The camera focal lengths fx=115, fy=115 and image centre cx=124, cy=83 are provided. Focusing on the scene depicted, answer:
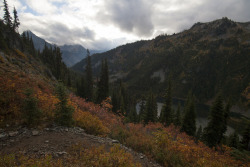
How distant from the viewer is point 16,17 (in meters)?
42.8

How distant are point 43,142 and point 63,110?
199 centimetres

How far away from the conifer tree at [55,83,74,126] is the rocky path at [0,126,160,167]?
0.48 m

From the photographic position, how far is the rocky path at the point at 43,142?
4.66 metres

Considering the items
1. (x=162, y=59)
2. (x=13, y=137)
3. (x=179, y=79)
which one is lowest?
(x=13, y=137)

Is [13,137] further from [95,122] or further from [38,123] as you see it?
[95,122]

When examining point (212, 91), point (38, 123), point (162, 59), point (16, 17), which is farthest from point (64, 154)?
point (162, 59)

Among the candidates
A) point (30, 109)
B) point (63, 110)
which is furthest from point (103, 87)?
point (30, 109)

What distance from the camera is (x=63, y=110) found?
276 inches

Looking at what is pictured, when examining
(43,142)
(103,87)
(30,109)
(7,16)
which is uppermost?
(7,16)

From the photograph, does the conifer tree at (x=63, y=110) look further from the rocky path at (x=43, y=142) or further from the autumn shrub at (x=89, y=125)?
the autumn shrub at (x=89, y=125)

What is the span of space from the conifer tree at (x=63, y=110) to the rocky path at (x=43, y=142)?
476mm

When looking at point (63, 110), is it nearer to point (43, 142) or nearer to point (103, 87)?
point (43, 142)

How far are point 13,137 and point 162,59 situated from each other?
203883mm

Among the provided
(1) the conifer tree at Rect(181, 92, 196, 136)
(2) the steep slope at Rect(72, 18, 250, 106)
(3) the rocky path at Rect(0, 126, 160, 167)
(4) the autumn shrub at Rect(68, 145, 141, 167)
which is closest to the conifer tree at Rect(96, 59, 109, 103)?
(1) the conifer tree at Rect(181, 92, 196, 136)
